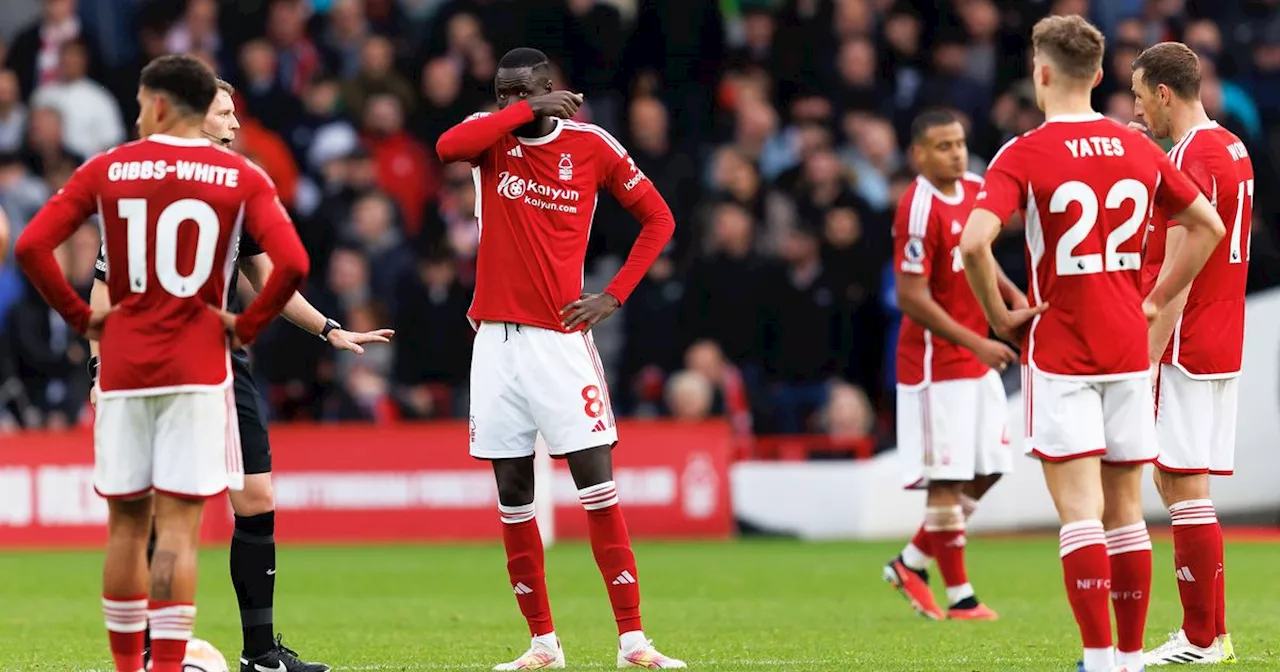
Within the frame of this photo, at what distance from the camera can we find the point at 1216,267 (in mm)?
8555

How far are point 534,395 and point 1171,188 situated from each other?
9.31 feet

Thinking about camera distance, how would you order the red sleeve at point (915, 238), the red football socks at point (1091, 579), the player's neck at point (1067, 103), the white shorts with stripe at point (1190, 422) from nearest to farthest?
the red football socks at point (1091, 579)
the player's neck at point (1067, 103)
the white shorts with stripe at point (1190, 422)
the red sleeve at point (915, 238)


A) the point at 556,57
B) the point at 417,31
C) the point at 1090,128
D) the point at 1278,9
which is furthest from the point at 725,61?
the point at 1090,128

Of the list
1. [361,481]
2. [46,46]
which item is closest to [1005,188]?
[361,481]

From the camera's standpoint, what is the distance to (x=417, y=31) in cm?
2178

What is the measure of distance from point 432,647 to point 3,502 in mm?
8707

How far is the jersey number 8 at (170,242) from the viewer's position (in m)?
6.83

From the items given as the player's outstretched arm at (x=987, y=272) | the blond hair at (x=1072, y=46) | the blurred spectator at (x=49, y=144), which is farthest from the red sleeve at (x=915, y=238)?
the blurred spectator at (x=49, y=144)

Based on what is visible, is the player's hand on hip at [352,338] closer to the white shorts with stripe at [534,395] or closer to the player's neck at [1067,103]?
the white shorts with stripe at [534,395]

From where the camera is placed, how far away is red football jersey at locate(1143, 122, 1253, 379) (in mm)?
8320

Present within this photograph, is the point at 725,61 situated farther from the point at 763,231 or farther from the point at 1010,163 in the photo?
the point at 1010,163

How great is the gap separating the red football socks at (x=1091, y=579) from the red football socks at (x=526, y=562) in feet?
8.24

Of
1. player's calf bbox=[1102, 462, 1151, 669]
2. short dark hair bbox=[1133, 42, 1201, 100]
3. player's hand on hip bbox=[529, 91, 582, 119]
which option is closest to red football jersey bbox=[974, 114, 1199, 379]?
player's calf bbox=[1102, 462, 1151, 669]

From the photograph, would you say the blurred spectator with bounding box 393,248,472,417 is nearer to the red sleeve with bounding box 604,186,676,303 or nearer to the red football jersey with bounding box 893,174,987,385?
the red football jersey with bounding box 893,174,987,385
